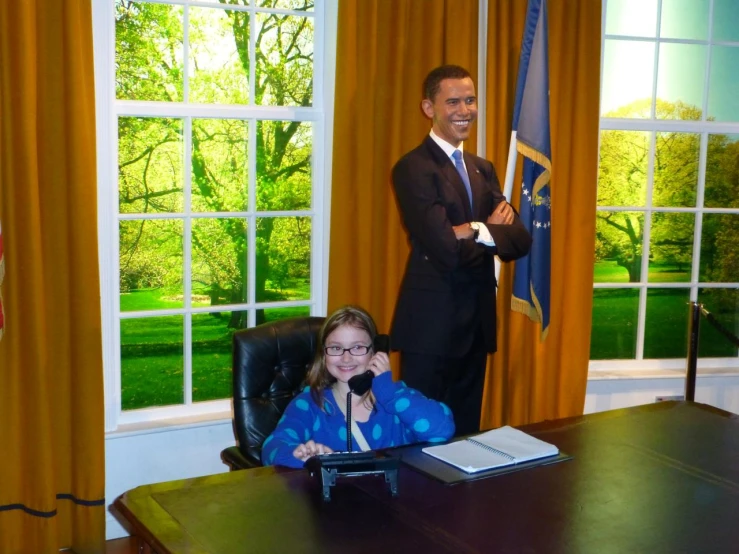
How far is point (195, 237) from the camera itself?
27.7 feet

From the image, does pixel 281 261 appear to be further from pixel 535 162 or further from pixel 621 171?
pixel 535 162

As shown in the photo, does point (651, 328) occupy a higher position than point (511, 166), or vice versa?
point (511, 166)

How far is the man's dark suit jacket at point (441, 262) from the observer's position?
2990mm

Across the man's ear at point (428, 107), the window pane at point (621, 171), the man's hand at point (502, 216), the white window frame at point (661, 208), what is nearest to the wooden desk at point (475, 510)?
the man's hand at point (502, 216)

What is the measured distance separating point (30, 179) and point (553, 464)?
76.6 inches

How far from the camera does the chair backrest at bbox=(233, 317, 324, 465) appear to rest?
2.53 meters

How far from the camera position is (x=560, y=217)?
3.91 m

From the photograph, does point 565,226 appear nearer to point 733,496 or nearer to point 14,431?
point 733,496

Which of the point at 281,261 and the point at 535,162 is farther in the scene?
the point at 281,261

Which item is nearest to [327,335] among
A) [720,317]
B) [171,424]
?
[171,424]

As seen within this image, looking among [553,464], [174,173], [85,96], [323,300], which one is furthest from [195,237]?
[553,464]

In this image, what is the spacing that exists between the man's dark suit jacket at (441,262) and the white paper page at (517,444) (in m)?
0.78

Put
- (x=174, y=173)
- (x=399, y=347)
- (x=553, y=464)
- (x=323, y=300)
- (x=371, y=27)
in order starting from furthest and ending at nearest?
(x=174, y=173) → (x=323, y=300) → (x=371, y=27) → (x=399, y=347) → (x=553, y=464)

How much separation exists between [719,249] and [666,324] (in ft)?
3.88
